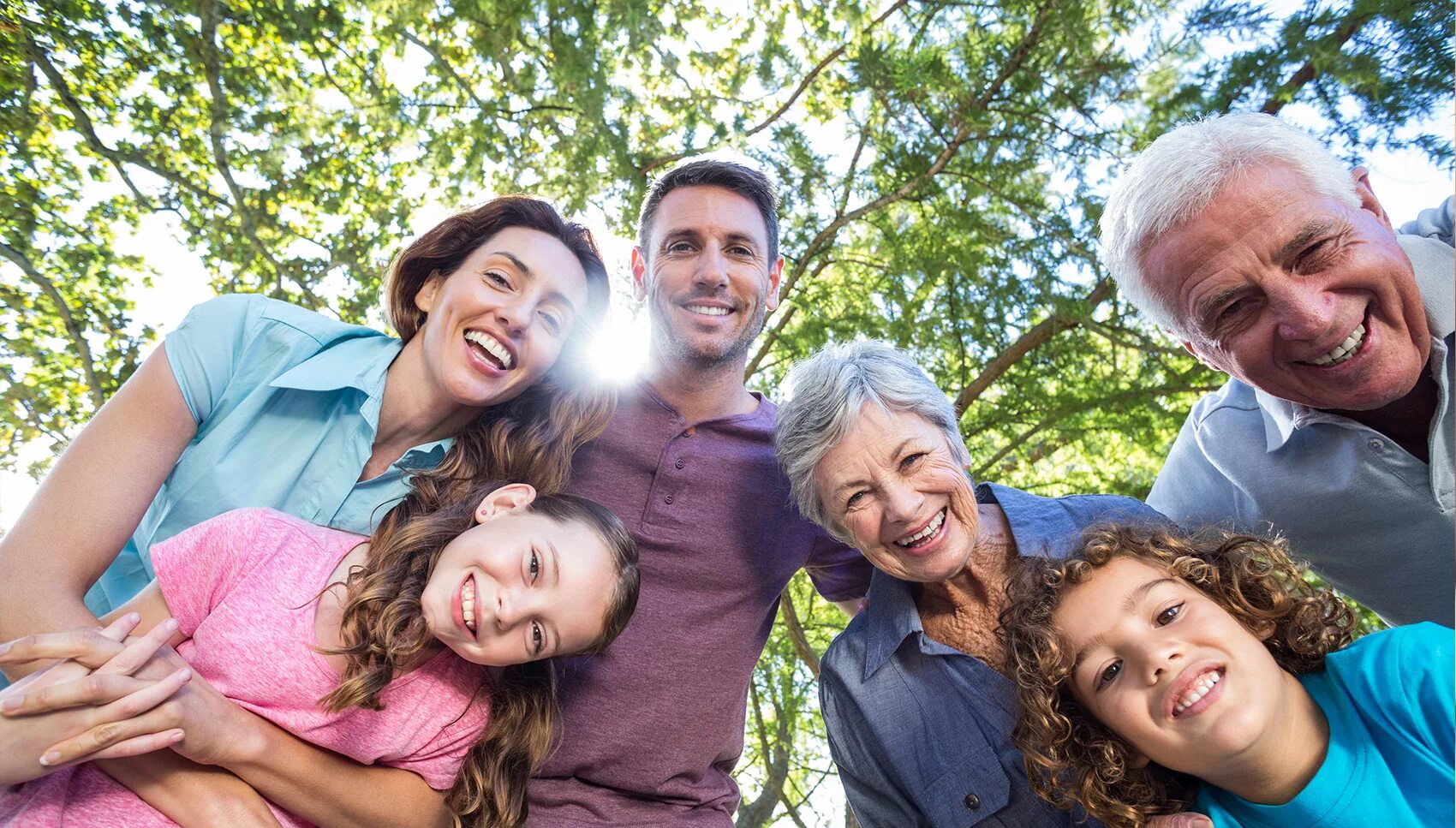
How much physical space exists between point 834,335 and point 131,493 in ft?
8.89

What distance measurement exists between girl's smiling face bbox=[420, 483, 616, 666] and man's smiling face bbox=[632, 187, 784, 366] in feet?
2.59

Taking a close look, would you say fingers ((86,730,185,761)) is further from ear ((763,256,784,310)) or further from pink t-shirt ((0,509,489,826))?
ear ((763,256,784,310))

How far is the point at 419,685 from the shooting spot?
1.91 meters

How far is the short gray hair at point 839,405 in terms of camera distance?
2.13 metres

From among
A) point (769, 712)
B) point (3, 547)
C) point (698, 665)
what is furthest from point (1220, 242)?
point (769, 712)

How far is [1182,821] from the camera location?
5.61 ft

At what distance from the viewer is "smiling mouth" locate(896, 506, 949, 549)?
2.06 metres

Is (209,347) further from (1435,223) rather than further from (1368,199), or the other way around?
(1435,223)

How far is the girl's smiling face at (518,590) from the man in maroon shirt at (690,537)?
0.38 metres

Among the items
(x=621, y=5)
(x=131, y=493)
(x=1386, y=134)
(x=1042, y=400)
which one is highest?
(x=621, y=5)

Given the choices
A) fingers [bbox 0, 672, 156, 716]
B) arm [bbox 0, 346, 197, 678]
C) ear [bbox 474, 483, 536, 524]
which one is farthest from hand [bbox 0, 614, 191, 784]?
ear [bbox 474, 483, 536, 524]

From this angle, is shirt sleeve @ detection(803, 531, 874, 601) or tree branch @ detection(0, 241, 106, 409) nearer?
shirt sleeve @ detection(803, 531, 874, 601)

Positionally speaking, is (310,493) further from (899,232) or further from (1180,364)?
(1180,364)

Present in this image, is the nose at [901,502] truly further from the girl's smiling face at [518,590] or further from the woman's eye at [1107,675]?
the girl's smiling face at [518,590]
